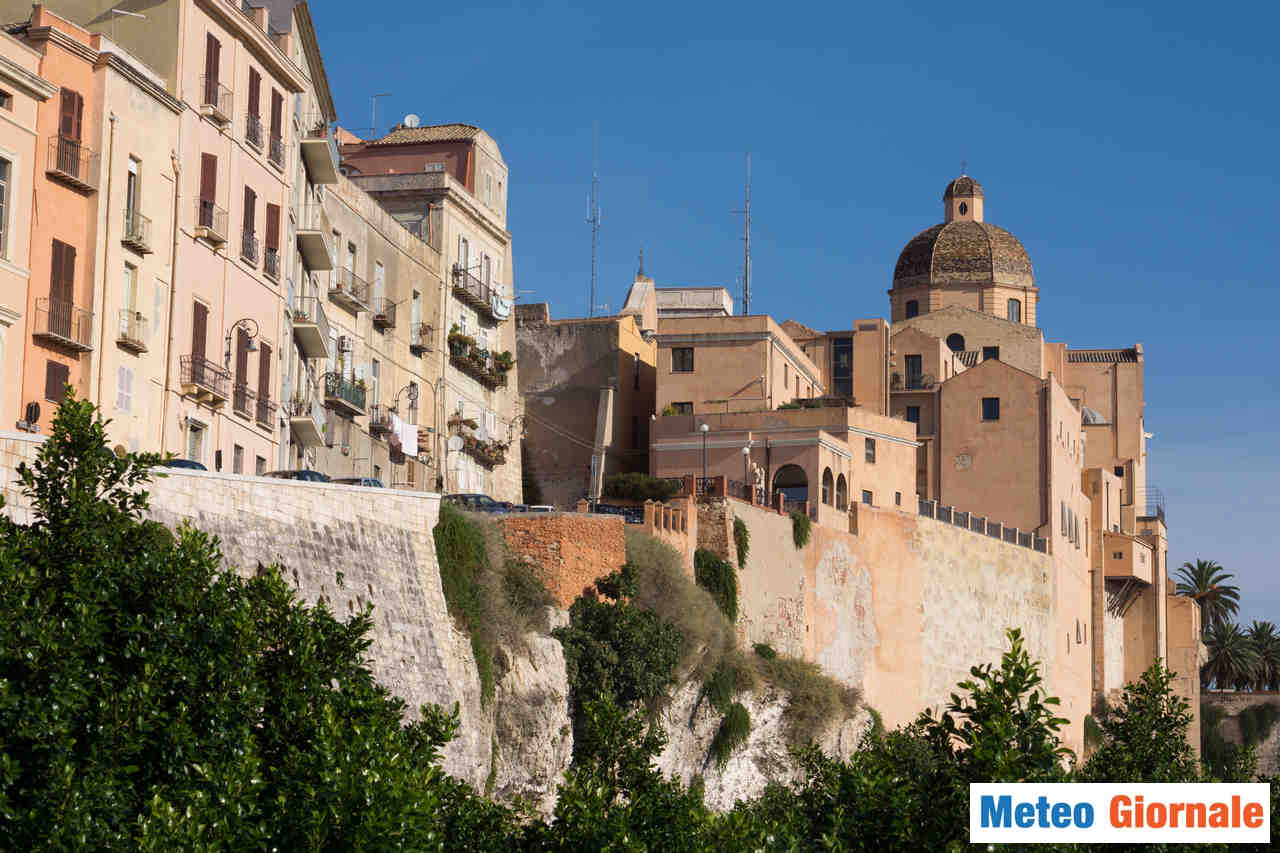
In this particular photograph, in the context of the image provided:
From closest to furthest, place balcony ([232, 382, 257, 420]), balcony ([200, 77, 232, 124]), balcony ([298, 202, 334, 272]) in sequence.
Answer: balcony ([200, 77, 232, 124]) → balcony ([232, 382, 257, 420]) → balcony ([298, 202, 334, 272])

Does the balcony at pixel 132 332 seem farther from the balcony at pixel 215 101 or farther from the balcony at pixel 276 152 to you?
the balcony at pixel 276 152

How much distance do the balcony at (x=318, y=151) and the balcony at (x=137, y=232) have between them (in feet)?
33.4

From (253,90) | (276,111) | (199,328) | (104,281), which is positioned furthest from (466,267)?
(104,281)

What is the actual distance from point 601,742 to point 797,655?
102 ft

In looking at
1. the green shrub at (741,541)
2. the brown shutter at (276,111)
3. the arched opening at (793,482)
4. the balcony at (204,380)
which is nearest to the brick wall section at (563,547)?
the green shrub at (741,541)

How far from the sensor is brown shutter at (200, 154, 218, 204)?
4169 centimetres

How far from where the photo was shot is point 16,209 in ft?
115

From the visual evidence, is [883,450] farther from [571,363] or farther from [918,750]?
[918,750]

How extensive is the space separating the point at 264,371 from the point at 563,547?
29.9 ft

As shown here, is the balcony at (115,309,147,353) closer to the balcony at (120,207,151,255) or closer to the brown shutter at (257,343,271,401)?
the balcony at (120,207,151,255)

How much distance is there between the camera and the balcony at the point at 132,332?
124 feet

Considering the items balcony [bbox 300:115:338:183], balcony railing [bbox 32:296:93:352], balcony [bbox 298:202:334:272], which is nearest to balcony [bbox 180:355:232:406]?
balcony railing [bbox 32:296:93:352]

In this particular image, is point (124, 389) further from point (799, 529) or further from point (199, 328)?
point (799, 529)

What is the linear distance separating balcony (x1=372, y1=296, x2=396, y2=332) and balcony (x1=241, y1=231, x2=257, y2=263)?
41.1 ft
